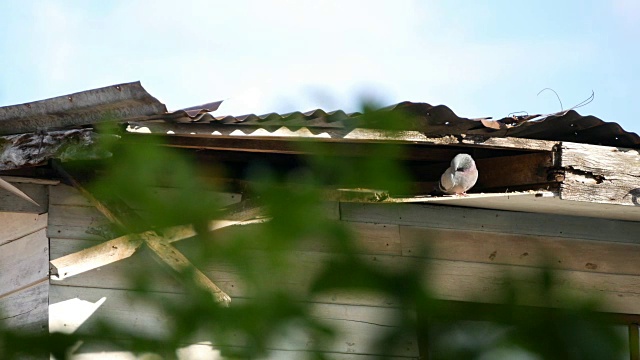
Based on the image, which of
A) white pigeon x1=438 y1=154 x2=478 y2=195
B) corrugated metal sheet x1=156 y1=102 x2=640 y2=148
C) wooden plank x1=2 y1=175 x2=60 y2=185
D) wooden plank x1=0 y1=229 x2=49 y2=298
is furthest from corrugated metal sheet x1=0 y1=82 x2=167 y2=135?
white pigeon x1=438 y1=154 x2=478 y2=195

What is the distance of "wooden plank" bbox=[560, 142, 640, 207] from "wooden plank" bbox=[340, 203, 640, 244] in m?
0.59

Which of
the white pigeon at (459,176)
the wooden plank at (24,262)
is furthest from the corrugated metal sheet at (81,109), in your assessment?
the white pigeon at (459,176)

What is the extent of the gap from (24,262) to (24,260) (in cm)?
1

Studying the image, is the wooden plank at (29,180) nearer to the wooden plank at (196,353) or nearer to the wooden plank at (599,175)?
the wooden plank at (599,175)

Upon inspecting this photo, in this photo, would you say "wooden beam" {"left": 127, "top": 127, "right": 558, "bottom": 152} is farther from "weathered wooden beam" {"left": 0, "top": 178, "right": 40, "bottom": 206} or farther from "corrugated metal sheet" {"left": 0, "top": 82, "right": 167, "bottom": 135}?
"weathered wooden beam" {"left": 0, "top": 178, "right": 40, "bottom": 206}

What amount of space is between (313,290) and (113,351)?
417 mm

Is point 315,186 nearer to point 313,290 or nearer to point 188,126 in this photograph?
point 313,290

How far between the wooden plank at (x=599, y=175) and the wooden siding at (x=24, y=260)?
2.28 m

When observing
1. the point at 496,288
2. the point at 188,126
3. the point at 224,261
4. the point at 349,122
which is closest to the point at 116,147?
the point at 224,261

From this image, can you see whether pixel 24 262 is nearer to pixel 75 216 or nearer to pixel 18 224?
pixel 18 224

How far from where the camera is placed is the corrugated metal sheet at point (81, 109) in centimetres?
298

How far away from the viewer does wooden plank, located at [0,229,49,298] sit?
12.3 feet

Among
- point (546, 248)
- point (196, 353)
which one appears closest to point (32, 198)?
point (546, 248)

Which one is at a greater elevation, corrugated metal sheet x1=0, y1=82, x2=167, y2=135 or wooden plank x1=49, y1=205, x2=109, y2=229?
corrugated metal sheet x1=0, y1=82, x2=167, y2=135
